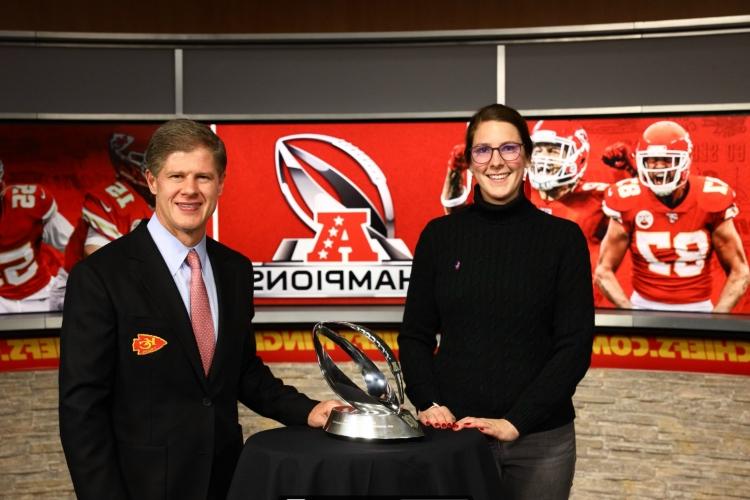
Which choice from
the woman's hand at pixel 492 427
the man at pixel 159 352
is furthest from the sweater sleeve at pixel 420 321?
the man at pixel 159 352

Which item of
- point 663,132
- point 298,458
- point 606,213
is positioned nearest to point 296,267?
point 606,213

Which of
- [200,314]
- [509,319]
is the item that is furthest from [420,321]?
[200,314]

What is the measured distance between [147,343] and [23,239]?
8.31 ft

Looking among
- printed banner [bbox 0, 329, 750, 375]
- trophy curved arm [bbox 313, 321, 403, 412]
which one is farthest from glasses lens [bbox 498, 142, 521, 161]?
printed banner [bbox 0, 329, 750, 375]

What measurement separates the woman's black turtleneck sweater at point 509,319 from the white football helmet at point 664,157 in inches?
74.4

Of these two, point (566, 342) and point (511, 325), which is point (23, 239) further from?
point (566, 342)

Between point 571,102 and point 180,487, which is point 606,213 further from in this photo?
point 180,487

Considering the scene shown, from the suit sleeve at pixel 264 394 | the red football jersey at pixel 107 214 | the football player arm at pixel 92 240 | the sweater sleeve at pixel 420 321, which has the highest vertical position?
the red football jersey at pixel 107 214

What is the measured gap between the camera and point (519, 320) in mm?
2117

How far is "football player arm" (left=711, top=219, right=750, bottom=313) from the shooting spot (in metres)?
3.80

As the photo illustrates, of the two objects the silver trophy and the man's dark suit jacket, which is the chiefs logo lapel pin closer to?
the man's dark suit jacket

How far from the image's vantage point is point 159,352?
188 cm

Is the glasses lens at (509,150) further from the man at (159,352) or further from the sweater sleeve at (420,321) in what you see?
the man at (159,352)

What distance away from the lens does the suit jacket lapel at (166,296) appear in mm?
1898
